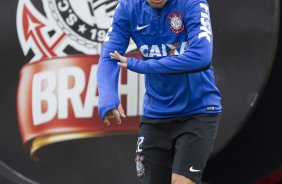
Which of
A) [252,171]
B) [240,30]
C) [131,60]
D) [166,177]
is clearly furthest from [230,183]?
[131,60]

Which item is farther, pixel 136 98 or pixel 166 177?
pixel 136 98

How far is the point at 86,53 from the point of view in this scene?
4.69m

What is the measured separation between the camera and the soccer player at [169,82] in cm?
358

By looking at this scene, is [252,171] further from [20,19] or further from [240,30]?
→ [20,19]

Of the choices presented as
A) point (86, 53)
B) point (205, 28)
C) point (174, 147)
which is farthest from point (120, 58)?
point (86, 53)

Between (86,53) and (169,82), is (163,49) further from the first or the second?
A: (86,53)

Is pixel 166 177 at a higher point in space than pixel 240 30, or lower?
lower

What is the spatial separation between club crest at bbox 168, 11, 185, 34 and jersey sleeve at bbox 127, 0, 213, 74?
0.03 meters

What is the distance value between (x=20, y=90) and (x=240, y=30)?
1.23m

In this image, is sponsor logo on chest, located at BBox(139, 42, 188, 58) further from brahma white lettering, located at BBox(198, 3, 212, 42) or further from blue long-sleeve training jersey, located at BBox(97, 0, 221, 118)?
brahma white lettering, located at BBox(198, 3, 212, 42)

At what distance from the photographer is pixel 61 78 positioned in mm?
4711

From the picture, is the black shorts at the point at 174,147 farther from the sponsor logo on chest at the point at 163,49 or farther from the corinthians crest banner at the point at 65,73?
the corinthians crest banner at the point at 65,73

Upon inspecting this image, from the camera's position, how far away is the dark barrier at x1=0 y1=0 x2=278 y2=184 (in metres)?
4.52

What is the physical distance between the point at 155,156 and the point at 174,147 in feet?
0.30
